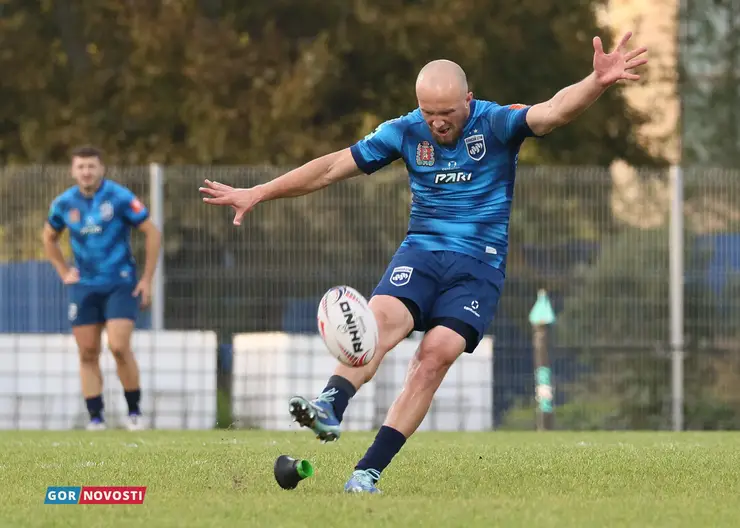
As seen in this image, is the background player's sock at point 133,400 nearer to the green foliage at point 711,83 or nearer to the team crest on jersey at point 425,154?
the team crest on jersey at point 425,154

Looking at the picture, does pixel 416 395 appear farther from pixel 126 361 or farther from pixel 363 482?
pixel 126 361

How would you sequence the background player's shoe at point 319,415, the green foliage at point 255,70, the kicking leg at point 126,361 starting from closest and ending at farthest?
the background player's shoe at point 319,415, the kicking leg at point 126,361, the green foliage at point 255,70

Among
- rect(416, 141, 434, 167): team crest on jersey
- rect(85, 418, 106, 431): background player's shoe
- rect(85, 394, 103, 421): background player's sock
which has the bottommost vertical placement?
rect(85, 418, 106, 431): background player's shoe

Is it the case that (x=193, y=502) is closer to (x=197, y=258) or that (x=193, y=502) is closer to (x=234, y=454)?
(x=234, y=454)

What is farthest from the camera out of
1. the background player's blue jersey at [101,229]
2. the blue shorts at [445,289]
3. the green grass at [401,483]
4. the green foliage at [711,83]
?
the green foliage at [711,83]

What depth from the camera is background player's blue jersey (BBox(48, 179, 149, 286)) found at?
47.8 feet

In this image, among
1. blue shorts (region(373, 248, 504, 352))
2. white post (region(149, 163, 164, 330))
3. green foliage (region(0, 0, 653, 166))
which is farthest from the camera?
green foliage (region(0, 0, 653, 166))

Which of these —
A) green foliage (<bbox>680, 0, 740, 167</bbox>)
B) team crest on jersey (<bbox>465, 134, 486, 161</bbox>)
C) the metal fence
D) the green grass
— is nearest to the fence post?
the metal fence

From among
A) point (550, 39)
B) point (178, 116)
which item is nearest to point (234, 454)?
point (178, 116)

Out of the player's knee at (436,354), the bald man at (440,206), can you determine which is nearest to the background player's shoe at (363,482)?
the bald man at (440,206)

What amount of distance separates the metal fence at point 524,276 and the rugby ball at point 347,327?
1020 centimetres

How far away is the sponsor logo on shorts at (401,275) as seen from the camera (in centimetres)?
782

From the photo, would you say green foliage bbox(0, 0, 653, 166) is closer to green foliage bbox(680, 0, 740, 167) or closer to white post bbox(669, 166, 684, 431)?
green foliage bbox(680, 0, 740, 167)

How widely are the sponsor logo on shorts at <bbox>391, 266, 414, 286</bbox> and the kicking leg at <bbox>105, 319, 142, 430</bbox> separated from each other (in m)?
6.86
